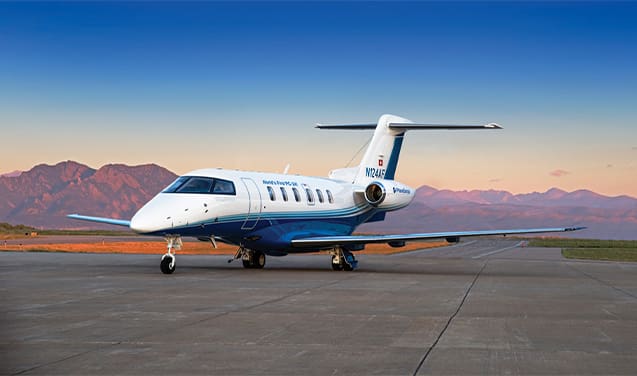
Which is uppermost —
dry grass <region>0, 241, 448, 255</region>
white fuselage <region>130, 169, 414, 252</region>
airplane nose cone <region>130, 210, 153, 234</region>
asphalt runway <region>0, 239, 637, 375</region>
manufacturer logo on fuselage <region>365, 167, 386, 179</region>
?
manufacturer logo on fuselage <region>365, 167, 386, 179</region>

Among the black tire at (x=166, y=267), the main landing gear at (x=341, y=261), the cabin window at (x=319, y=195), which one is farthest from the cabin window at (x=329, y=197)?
the black tire at (x=166, y=267)

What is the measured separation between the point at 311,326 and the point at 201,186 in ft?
41.3

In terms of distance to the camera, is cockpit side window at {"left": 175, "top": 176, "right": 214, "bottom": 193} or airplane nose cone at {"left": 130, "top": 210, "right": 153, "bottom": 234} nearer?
airplane nose cone at {"left": 130, "top": 210, "right": 153, "bottom": 234}

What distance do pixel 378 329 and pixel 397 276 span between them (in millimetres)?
11942

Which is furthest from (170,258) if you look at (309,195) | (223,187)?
(309,195)

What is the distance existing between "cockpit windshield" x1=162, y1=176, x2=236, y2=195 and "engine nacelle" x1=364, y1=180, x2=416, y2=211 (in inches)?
301

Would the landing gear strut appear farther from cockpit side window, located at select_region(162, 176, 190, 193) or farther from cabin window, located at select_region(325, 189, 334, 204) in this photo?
cabin window, located at select_region(325, 189, 334, 204)

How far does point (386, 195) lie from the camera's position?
30312mm

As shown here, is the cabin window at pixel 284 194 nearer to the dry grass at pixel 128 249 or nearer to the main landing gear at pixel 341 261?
the main landing gear at pixel 341 261

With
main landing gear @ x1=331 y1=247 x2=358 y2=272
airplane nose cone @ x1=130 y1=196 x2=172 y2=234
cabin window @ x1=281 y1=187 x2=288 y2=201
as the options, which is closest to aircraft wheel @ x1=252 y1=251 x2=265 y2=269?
cabin window @ x1=281 y1=187 x2=288 y2=201

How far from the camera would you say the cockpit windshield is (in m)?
23.1

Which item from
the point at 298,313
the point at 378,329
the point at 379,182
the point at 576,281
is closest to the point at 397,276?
the point at 576,281

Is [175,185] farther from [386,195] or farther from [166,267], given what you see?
[386,195]

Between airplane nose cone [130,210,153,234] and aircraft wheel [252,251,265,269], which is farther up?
airplane nose cone [130,210,153,234]
